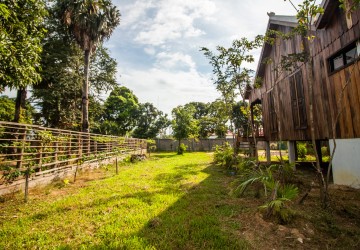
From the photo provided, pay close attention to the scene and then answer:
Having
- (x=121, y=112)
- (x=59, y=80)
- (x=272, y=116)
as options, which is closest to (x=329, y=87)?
(x=272, y=116)

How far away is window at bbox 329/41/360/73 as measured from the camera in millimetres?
6452

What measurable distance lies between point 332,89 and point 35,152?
10.9 m

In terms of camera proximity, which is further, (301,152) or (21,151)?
(301,152)

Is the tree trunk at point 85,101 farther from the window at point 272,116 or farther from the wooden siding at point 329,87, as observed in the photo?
the window at point 272,116

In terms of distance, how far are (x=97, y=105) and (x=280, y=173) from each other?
2018 cm

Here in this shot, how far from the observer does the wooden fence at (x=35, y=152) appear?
596cm

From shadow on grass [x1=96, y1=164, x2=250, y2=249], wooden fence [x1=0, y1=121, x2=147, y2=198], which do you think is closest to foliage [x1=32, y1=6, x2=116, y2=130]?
wooden fence [x1=0, y1=121, x2=147, y2=198]

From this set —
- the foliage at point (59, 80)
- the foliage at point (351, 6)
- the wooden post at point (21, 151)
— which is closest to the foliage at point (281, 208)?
the foliage at point (351, 6)

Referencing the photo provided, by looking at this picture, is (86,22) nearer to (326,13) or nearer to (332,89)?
(326,13)

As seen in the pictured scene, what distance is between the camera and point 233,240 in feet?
10.9

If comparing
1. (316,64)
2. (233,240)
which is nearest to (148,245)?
(233,240)

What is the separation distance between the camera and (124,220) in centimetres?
423

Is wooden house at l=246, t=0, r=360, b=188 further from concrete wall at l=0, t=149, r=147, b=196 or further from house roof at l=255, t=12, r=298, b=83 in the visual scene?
concrete wall at l=0, t=149, r=147, b=196

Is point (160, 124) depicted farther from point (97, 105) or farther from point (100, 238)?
point (100, 238)
